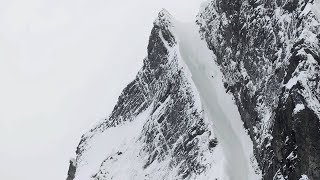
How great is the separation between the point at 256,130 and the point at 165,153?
537 inches

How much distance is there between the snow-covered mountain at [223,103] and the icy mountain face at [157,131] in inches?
6.1

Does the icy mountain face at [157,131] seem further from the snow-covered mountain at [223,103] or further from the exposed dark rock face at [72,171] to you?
the exposed dark rock face at [72,171]

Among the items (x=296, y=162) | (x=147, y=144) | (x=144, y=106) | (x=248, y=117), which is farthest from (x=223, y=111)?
(x=296, y=162)

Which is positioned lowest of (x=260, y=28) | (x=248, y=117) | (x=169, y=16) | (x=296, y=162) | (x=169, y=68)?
(x=296, y=162)

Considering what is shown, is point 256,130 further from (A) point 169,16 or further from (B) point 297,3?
(A) point 169,16

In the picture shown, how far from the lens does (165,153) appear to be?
7281 centimetres

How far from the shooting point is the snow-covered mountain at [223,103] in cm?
5022

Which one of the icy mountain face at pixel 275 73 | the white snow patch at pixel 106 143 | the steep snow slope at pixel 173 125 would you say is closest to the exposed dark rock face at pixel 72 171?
the white snow patch at pixel 106 143

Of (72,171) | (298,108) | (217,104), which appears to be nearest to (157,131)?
(217,104)

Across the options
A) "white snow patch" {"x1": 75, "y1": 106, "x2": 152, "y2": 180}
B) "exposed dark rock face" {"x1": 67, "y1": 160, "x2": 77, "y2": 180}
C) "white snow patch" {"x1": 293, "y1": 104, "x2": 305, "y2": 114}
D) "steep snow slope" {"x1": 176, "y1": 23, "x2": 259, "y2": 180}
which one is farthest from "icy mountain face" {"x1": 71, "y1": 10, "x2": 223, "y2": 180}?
"white snow patch" {"x1": 293, "y1": 104, "x2": 305, "y2": 114}

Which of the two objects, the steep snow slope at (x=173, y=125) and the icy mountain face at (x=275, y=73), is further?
the steep snow slope at (x=173, y=125)

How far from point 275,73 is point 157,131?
22322 millimetres

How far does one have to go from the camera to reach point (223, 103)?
72.9 m

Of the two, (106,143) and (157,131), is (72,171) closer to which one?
(106,143)
